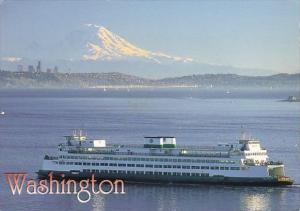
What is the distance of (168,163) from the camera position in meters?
53.6

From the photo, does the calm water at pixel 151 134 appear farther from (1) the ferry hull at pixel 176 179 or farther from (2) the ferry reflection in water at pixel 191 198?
(1) the ferry hull at pixel 176 179

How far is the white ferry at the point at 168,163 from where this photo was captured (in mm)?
52031

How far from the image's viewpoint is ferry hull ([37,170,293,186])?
169 ft

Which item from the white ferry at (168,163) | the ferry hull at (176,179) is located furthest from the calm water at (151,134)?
the white ferry at (168,163)

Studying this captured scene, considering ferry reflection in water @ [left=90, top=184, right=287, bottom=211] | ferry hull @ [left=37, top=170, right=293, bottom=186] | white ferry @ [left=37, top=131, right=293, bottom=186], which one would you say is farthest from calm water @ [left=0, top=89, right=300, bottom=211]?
white ferry @ [left=37, top=131, right=293, bottom=186]

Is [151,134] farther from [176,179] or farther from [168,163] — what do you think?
[176,179]

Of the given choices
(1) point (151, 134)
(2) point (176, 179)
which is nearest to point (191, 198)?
(2) point (176, 179)

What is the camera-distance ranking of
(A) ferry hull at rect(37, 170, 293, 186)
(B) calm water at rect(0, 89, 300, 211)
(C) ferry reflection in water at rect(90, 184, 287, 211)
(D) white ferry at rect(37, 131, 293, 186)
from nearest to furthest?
(C) ferry reflection in water at rect(90, 184, 287, 211), (B) calm water at rect(0, 89, 300, 211), (A) ferry hull at rect(37, 170, 293, 186), (D) white ferry at rect(37, 131, 293, 186)

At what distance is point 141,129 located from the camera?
302 feet

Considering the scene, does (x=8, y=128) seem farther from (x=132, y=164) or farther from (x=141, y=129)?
(x=132, y=164)

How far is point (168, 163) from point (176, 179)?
1026 mm

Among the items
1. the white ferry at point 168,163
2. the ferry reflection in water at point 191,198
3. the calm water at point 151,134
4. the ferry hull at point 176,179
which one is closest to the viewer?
the ferry reflection in water at point 191,198

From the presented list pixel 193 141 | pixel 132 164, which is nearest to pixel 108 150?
pixel 132 164

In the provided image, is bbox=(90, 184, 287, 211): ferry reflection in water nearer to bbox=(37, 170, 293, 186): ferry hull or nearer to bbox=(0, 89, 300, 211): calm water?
bbox=(0, 89, 300, 211): calm water
